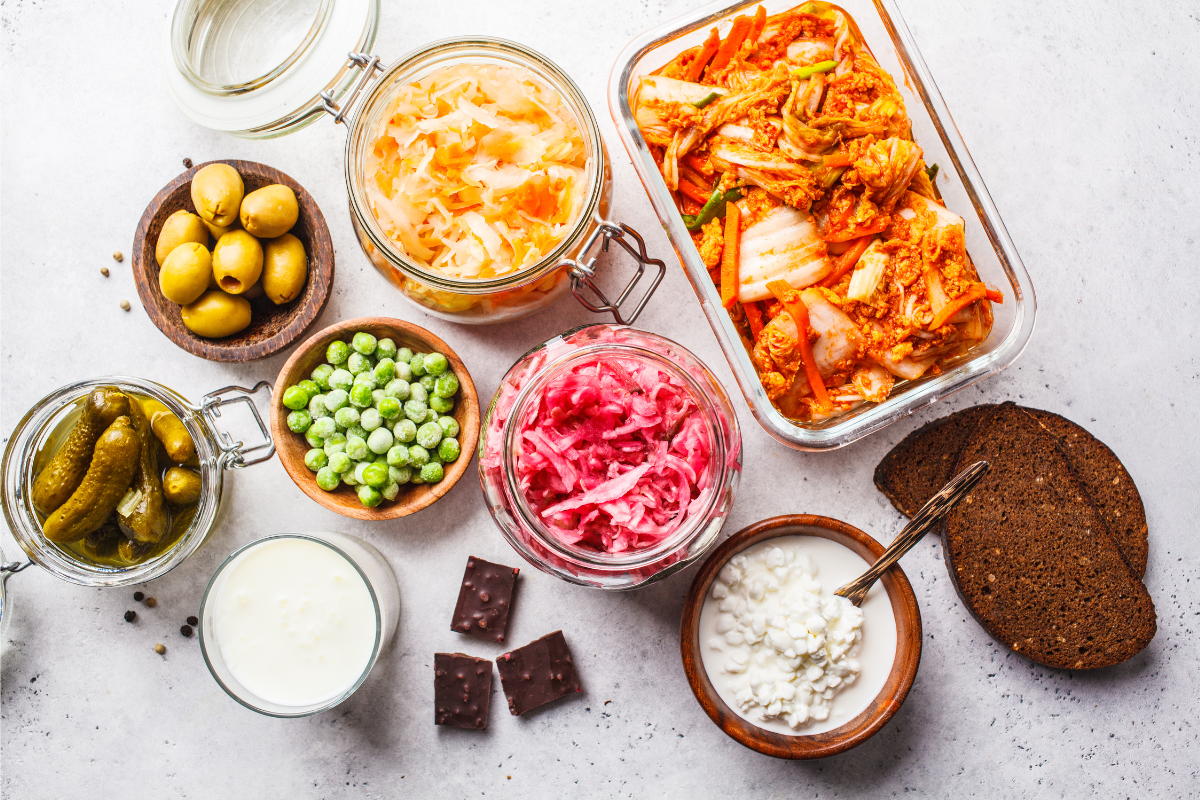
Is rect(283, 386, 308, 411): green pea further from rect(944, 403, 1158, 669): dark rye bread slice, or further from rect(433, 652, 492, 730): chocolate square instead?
rect(944, 403, 1158, 669): dark rye bread slice

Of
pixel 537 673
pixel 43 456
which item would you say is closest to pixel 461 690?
pixel 537 673

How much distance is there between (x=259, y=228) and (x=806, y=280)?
1.28 meters

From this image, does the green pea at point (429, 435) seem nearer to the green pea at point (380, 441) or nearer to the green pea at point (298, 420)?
the green pea at point (380, 441)

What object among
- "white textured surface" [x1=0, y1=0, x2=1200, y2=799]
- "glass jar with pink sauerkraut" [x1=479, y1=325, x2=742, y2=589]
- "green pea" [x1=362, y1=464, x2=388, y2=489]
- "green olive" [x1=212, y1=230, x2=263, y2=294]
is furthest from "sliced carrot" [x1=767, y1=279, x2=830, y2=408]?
"green olive" [x1=212, y1=230, x2=263, y2=294]

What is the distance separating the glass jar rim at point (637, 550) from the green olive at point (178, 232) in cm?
95

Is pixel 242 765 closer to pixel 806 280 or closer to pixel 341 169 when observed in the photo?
pixel 341 169

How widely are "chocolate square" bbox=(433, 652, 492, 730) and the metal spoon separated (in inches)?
37.2

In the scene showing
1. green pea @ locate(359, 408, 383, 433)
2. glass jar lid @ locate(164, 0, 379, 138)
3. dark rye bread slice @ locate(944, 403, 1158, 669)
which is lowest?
dark rye bread slice @ locate(944, 403, 1158, 669)

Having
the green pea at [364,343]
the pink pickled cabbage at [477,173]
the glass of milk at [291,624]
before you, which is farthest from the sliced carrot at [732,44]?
the glass of milk at [291,624]

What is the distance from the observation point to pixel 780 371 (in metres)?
1.62

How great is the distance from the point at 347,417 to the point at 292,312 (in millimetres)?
313

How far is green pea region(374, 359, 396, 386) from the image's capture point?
1718 millimetres

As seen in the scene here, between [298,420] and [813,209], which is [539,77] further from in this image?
[298,420]

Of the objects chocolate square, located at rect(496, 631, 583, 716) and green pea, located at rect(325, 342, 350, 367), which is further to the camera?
chocolate square, located at rect(496, 631, 583, 716)
